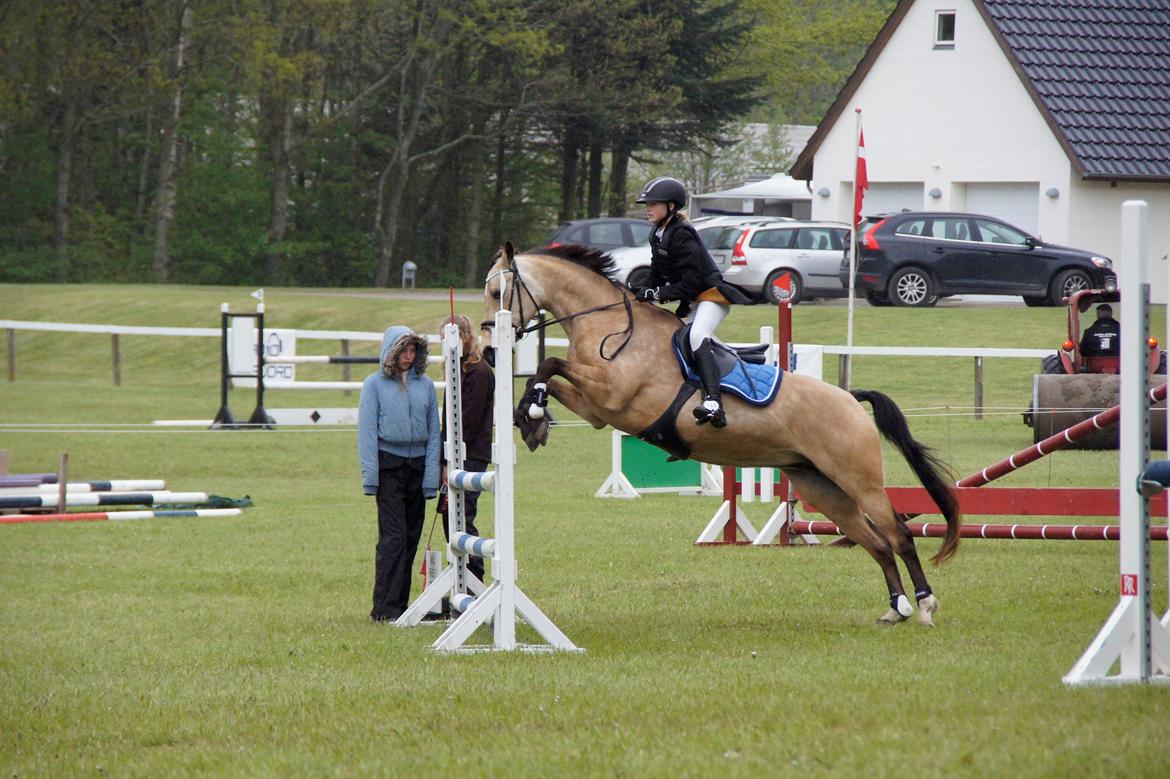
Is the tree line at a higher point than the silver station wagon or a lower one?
higher

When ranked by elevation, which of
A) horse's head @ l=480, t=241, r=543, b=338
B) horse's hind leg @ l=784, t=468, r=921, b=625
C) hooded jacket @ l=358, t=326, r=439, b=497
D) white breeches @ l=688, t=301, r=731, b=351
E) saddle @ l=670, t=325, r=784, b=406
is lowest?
horse's hind leg @ l=784, t=468, r=921, b=625

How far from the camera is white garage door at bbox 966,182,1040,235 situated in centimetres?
3403

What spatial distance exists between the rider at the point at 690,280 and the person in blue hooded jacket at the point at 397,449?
1488mm

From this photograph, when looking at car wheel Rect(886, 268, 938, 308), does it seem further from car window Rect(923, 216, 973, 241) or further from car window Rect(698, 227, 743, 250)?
car window Rect(698, 227, 743, 250)

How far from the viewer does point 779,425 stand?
28.8 feet

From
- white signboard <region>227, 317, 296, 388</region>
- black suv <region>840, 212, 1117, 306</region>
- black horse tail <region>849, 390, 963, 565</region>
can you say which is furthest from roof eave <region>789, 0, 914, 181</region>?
black horse tail <region>849, 390, 963, 565</region>

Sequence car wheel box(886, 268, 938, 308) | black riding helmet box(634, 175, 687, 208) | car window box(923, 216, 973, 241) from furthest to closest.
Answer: car wheel box(886, 268, 938, 308) < car window box(923, 216, 973, 241) < black riding helmet box(634, 175, 687, 208)

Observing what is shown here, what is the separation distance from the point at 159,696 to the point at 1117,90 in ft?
101

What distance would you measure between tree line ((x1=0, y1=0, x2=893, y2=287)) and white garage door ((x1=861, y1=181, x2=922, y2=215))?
1085 centimetres

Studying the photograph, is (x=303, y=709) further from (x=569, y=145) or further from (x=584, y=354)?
(x=569, y=145)

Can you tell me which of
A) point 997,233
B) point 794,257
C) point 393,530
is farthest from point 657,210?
point 794,257

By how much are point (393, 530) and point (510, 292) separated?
1.62m

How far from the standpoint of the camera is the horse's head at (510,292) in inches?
351

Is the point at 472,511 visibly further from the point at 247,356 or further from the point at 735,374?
the point at 247,356
